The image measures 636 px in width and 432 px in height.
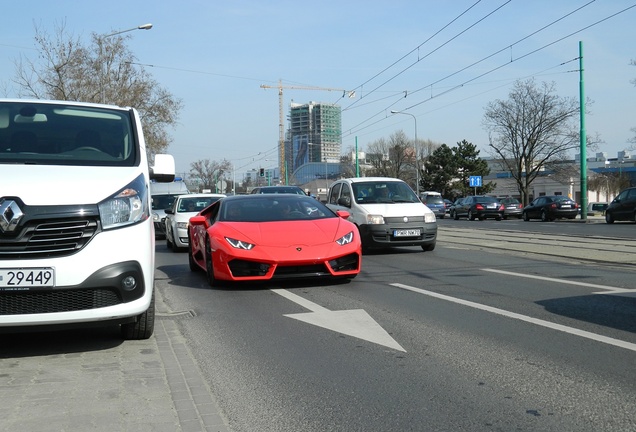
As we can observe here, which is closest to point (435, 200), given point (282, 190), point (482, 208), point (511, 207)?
point (511, 207)

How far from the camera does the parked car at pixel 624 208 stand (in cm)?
2900

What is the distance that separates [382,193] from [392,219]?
1271mm

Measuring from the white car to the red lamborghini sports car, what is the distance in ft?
21.5

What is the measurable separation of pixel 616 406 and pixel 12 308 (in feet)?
13.3

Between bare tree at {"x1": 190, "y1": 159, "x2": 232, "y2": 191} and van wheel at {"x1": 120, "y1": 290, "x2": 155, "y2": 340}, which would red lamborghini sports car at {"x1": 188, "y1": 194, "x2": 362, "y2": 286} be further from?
bare tree at {"x1": 190, "y1": 159, "x2": 232, "y2": 191}

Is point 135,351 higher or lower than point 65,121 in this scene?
lower

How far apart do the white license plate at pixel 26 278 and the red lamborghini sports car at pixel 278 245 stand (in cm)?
381

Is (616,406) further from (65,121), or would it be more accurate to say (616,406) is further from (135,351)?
(65,121)

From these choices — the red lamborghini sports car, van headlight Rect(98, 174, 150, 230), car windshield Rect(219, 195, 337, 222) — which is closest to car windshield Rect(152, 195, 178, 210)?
car windshield Rect(219, 195, 337, 222)

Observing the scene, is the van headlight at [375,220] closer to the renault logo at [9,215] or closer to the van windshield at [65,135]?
the van windshield at [65,135]

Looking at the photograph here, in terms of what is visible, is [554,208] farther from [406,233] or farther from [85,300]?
[85,300]

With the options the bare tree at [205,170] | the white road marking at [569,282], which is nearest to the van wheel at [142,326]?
the white road marking at [569,282]

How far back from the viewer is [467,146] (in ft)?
273

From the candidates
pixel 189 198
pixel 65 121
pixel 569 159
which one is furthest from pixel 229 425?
pixel 569 159
